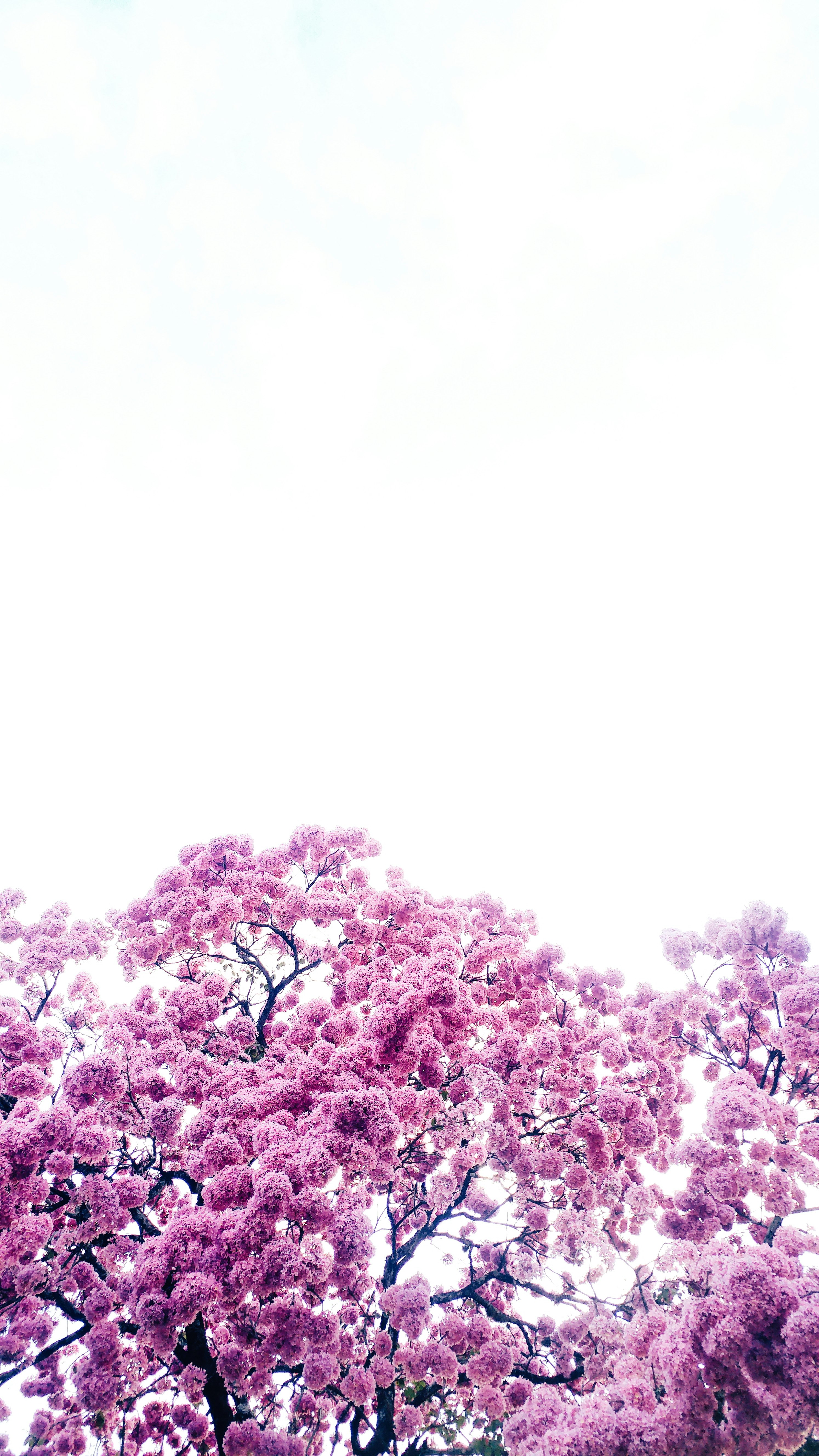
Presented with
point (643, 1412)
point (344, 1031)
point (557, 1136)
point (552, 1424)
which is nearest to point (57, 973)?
point (344, 1031)

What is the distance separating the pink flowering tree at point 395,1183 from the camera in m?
5.82

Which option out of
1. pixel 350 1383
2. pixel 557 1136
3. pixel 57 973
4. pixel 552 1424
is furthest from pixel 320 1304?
pixel 57 973

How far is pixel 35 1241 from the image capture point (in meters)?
6.47

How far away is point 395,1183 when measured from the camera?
8.59 metres

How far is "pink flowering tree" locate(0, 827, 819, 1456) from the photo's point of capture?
5.82 m

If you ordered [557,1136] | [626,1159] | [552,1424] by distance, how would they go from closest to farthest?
1. [552,1424]
2. [557,1136]
3. [626,1159]

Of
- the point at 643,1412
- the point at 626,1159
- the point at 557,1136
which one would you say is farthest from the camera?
the point at 626,1159

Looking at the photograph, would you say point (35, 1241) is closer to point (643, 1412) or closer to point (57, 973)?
point (57, 973)

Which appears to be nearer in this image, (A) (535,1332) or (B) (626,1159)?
(A) (535,1332)

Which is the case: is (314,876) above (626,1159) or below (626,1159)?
above

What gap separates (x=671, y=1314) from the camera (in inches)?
274

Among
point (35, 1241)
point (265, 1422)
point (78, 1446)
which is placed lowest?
point (78, 1446)

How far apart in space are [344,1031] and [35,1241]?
3950 mm

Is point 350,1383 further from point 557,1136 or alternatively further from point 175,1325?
point 557,1136
